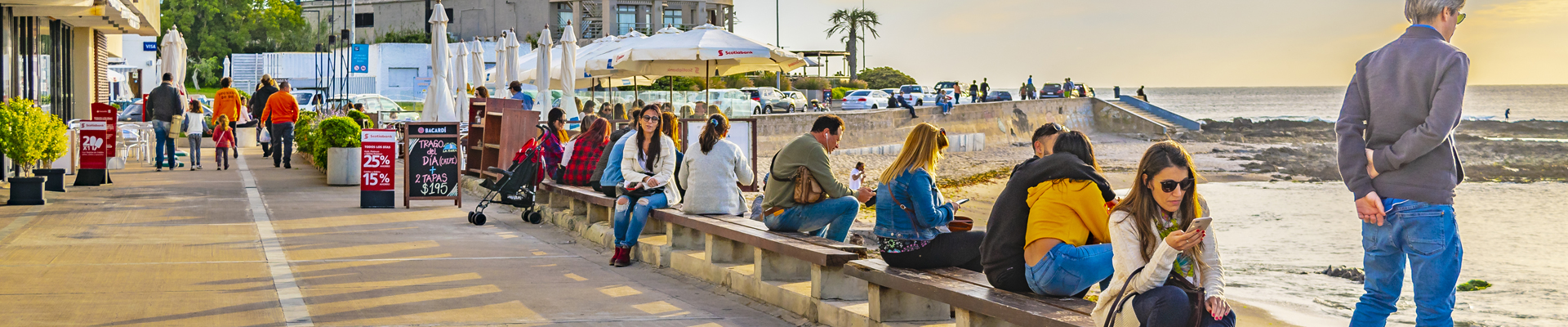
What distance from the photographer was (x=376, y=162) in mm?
12312

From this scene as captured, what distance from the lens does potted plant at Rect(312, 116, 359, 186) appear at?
48.9 ft

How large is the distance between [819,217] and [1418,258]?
3711 millimetres

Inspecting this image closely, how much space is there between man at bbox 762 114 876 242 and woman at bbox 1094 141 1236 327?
3436 mm

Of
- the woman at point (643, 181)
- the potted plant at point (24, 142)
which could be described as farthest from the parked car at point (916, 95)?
the woman at point (643, 181)

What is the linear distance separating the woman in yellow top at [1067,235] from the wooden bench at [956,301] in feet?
0.26

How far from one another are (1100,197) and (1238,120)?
81.5m

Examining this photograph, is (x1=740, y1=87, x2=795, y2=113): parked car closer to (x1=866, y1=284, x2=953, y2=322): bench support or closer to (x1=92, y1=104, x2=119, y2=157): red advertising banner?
(x1=92, y1=104, x2=119, y2=157): red advertising banner

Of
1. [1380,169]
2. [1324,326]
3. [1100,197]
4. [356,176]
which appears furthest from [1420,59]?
[356,176]

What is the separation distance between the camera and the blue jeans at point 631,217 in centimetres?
857

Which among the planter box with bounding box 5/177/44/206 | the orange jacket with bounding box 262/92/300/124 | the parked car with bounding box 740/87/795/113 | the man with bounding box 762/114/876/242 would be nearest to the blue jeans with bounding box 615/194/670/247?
the man with bounding box 762/114/876/242

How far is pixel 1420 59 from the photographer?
4191 mm

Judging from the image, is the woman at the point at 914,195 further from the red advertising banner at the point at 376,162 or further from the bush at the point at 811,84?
the bush at the point at 811,84

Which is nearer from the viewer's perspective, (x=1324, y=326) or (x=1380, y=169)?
(x=1380, y=169)

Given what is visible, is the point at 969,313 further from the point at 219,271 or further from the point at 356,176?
the point at 356,176
